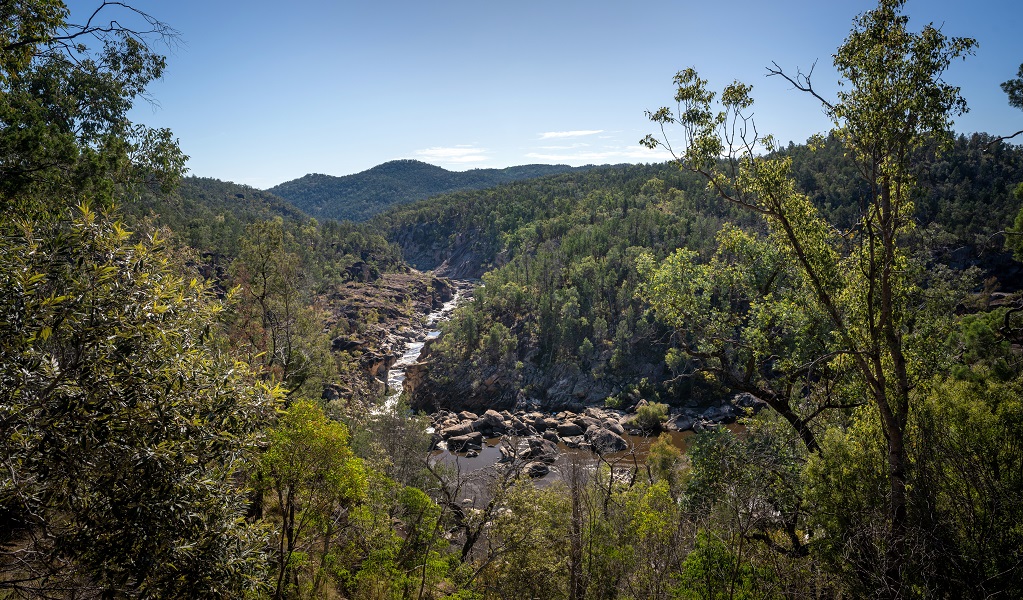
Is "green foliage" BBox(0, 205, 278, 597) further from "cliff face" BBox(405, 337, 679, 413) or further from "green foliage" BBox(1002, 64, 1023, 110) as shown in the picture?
"cliff face" BBox(405, 337, 679, 413)

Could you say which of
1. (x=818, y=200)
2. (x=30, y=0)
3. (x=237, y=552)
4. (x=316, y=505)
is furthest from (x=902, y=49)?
(x=818, y=200)

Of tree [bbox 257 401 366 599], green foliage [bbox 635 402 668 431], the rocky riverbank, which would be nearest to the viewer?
tree [bbox 257 401 366 599]

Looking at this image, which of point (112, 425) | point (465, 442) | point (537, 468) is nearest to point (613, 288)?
point (465, 442)

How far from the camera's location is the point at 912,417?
10.1 m

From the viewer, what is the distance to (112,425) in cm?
485

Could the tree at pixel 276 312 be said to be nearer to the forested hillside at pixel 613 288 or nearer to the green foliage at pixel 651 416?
the forested hillside at pixel 613 288

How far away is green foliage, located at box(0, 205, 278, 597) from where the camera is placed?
4.50 metres

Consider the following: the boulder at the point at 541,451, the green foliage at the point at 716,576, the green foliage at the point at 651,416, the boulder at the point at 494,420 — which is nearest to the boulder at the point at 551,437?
the boulder at the point at 541,451

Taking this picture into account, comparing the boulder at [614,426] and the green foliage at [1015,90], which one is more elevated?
the green foliage at [1015,90]

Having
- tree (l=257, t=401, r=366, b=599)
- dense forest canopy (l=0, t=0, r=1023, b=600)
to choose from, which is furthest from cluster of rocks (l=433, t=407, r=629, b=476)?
tree (l=257, t=401, r=366, b=599)

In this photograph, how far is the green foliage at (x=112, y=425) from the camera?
450 cm


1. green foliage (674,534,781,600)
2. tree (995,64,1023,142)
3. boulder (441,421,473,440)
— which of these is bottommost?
boulder (441,421,473,440)

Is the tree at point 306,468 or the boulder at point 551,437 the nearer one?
the tree at point 306,468

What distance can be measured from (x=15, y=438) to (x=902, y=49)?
12.0 metres
